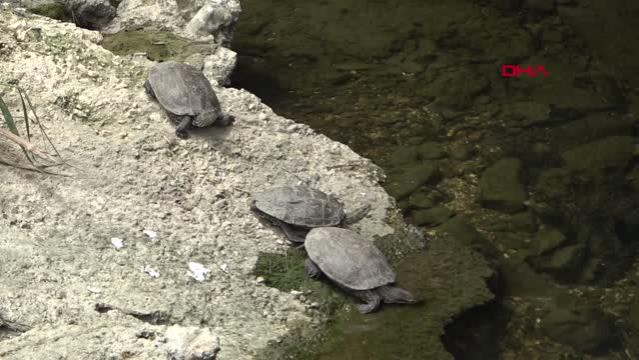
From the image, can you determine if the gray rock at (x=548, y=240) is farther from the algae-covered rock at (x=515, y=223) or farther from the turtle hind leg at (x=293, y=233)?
the turtle hind leg at (x=293, y=233)

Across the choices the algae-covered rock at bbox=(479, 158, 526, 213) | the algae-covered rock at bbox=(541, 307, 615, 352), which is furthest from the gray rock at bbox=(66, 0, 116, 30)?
the algae-covered rock at bbox=(541, 307, 615, 352)

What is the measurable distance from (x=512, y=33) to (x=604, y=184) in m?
2.29

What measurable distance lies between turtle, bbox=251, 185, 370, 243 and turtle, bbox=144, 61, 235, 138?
0.71m

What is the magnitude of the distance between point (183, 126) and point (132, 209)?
0.77 m

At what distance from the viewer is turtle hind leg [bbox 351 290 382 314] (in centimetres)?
464

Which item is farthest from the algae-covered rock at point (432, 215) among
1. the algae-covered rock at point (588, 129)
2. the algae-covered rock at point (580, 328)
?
the algae-covered rock at point (588, 129)

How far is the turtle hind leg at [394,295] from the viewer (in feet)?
15.3

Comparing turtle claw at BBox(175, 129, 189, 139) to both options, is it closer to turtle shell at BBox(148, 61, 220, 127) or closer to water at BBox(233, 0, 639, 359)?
turtle shell at BBox(148, 61, 220, 127)

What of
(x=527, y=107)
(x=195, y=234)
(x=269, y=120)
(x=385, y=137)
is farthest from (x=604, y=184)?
(x=195, y=234)

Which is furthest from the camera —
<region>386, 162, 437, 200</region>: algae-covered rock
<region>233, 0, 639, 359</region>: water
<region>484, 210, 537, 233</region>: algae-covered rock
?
<region>386, 162, 437, 200</region>: algae-covered rock

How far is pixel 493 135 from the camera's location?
21.4ft

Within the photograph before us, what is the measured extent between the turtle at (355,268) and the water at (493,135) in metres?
0.09

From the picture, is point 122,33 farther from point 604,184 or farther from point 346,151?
point 604,184

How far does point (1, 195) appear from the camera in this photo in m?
4.77
